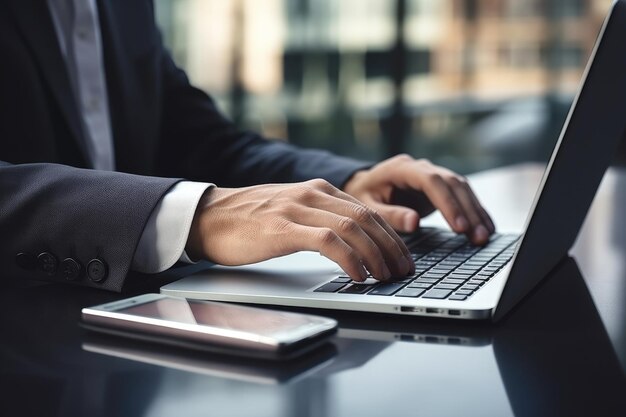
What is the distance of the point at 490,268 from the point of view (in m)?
0.82

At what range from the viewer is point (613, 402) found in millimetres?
488

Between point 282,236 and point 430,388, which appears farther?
point 282,236

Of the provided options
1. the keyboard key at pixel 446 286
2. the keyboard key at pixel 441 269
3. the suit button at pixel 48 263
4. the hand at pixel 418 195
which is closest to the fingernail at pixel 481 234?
the hand at pixel 418 195

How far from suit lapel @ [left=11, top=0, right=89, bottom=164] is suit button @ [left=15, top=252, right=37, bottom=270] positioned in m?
0.47

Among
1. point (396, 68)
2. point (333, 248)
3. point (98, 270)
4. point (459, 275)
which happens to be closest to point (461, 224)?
point (459, 275)

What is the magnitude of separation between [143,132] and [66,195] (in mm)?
650

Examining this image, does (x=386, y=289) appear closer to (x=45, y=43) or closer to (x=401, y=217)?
(x=401, y=217)

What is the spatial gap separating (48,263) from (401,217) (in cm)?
44

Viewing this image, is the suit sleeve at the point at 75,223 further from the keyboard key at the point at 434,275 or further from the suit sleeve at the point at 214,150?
the suit sleeve at the point at 214,150

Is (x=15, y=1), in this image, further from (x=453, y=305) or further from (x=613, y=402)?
(x=613, y=402)

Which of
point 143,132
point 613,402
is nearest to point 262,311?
point 613,402

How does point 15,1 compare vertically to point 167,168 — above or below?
above

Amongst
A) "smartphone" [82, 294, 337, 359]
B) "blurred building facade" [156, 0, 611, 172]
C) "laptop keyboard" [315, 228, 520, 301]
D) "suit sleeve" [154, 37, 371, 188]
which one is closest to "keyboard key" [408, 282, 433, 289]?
"laptop keyboard" [315, 228, 520, 301]

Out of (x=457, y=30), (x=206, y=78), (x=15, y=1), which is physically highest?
(x=15, y=1)
